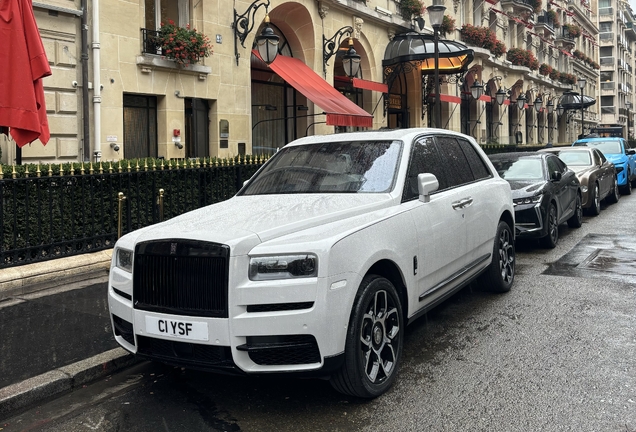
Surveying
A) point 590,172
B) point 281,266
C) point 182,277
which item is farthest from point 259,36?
point 281,266

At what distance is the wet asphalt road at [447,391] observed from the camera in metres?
3.83

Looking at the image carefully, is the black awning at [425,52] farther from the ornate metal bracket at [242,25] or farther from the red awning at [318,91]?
the ornate metal bracket at [242,25]

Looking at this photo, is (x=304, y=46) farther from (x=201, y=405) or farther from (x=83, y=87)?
(x=201, y=405)

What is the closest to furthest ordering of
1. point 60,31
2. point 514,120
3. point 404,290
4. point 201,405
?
1. point 201,405
2. point 404,290
3. point 60,31
4. point 514,120

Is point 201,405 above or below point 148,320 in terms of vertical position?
below

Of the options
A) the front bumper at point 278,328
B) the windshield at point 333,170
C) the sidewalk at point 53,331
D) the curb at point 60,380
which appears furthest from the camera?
the windshield at point 333,170

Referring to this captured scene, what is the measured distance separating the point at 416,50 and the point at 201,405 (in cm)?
1913

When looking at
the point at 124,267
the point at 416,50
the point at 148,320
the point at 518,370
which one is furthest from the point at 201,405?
the point at 416,50

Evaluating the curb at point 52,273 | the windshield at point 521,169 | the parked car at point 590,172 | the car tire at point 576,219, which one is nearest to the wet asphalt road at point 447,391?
the curb at point 52,273

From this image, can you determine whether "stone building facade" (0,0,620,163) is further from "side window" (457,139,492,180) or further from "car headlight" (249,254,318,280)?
"car headlight" (249,254,318,280)

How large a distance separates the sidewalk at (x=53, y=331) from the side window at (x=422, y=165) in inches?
106

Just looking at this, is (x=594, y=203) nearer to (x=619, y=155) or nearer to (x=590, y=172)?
(x=590, y=172)

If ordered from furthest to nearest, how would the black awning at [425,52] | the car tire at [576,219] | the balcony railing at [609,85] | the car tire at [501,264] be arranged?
the balcony railing at [609,85] → the black awning at [425,52] → the car tire at [576,219] → the car tire at [501,264]

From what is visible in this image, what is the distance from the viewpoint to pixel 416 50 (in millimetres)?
21422
